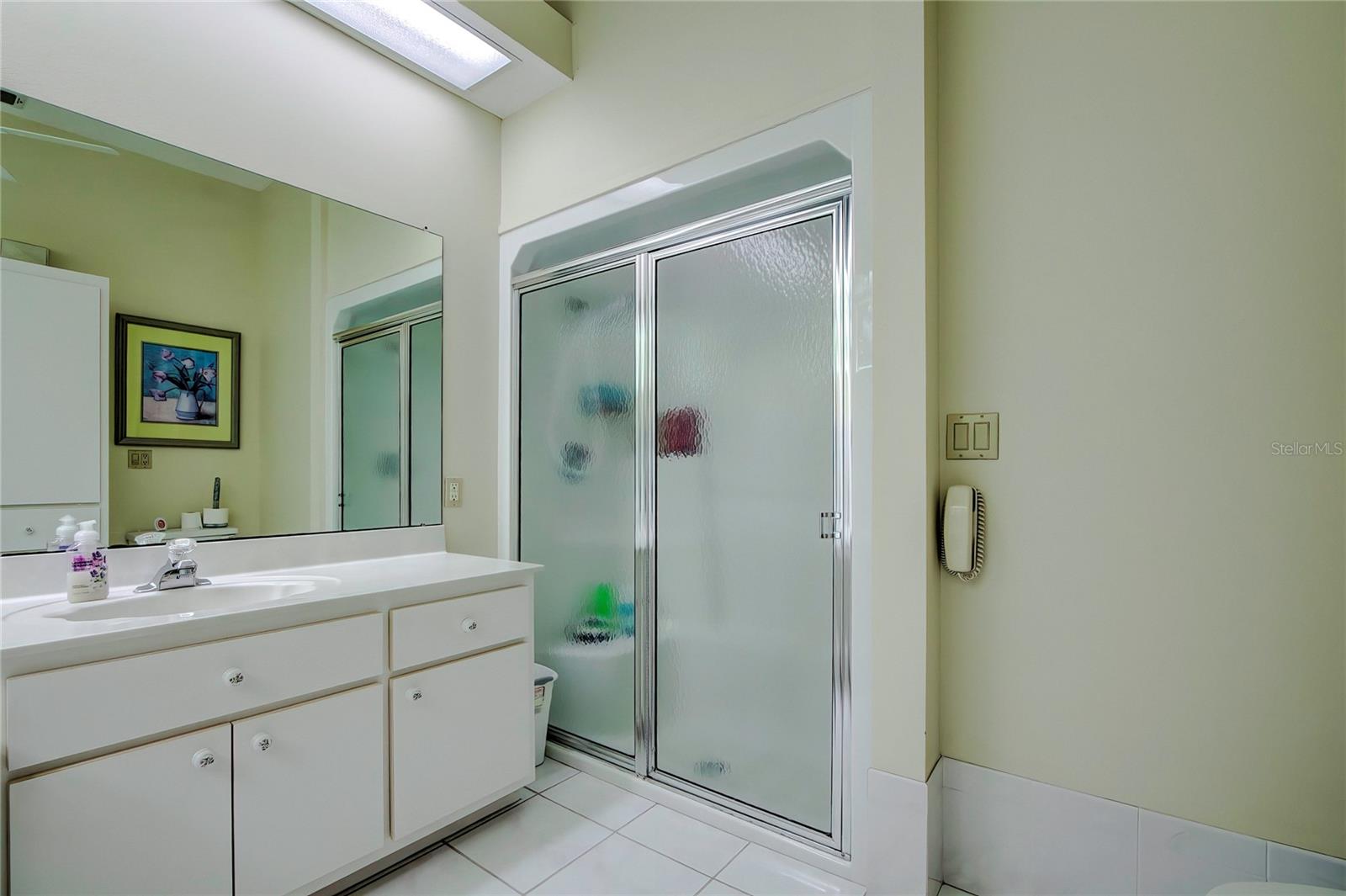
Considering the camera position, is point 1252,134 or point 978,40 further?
point 978,40

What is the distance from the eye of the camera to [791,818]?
6.15 ft

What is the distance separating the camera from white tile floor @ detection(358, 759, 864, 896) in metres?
1.67

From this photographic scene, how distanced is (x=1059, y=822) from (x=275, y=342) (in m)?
2.56

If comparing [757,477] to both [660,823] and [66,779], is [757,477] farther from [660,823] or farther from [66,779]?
[66,779]

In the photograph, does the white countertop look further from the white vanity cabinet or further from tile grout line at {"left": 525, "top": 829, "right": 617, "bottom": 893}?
tile grout line at {"left": 525, "top": 829, "right": 617, "bottom": 893}

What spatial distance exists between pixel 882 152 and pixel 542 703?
2.15 m

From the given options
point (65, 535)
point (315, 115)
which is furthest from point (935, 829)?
point (315, 115)

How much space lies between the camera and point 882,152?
1638 mm

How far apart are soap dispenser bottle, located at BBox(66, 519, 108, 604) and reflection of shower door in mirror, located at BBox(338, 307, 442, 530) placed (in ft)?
2.12

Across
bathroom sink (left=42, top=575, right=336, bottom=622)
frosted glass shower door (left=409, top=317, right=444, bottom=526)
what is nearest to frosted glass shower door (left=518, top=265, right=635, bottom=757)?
frosted glass shower door (left=409, top=317, right=444, bottom=526)

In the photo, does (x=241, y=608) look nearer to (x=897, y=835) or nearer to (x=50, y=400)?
(x=50, y=400)

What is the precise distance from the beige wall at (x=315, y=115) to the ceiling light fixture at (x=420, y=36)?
7 cm

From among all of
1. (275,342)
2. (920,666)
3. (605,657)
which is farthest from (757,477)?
(275,342)

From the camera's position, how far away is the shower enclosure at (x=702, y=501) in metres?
1.84
